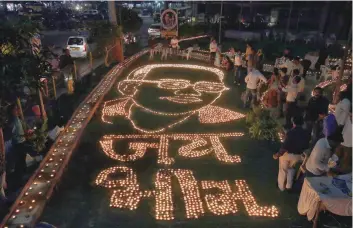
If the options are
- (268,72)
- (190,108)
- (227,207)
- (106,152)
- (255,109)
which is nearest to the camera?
(227,207)

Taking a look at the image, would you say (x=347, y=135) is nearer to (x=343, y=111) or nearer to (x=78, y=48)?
(x=343, y=111)

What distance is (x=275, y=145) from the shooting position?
9.24m

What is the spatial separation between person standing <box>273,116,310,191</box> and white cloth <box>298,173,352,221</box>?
78 centimetres

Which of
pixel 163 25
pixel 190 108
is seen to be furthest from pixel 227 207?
pixel 163 25

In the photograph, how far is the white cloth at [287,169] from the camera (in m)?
6.75

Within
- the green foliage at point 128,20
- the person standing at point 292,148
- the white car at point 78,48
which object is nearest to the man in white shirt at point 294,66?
the person standing at point 292,148

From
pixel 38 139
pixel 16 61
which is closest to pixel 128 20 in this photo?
pixel 38 139

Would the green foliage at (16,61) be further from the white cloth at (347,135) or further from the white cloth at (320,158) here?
the white cloth at (347,135)

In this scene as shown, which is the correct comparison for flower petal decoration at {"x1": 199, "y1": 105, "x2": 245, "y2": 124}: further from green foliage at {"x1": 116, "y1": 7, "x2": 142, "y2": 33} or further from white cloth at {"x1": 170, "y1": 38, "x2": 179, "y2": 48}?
Answer: green foliage at {"x1": 116, "y1": 7, "x2": 142, "y2": 33}

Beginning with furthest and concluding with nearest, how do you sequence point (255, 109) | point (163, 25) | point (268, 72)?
1. point (163, 25)
2. point (268, 72)
3. point (255, 109)

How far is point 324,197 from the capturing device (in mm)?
5520

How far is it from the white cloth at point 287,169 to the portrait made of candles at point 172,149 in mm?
672

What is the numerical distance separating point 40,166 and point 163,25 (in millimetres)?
16171

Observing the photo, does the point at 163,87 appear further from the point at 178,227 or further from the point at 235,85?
the point at 178,227
